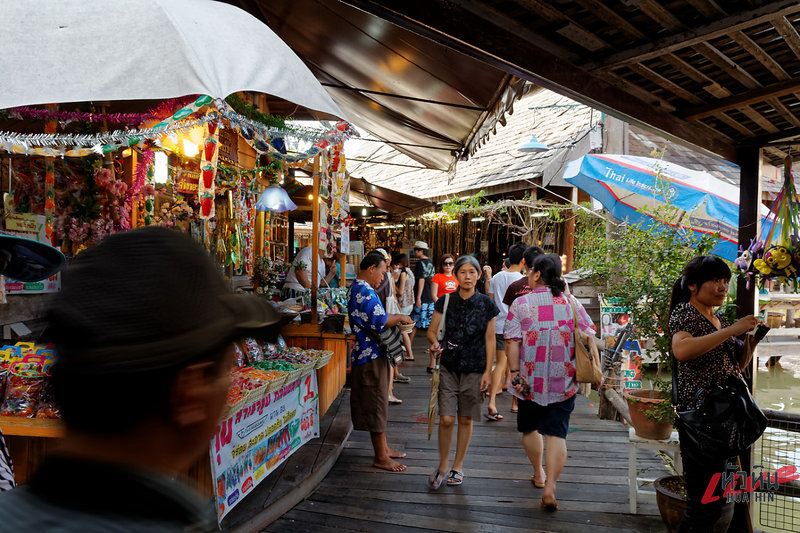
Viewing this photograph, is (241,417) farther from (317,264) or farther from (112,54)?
(112,54)

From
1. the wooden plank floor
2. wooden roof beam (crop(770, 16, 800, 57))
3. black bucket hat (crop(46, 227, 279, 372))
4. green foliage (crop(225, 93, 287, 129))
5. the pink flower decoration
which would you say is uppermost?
green foliage (crop(225, 93, 287, 129))

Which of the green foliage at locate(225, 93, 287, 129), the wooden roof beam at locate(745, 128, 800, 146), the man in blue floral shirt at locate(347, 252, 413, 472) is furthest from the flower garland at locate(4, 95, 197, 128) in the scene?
the wooden roof beam at locate(745, 128, 800, 146)

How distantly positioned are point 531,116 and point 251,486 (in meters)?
12.6

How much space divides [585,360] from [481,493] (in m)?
1.53

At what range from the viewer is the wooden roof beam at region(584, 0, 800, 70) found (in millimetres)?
Answer: 2297

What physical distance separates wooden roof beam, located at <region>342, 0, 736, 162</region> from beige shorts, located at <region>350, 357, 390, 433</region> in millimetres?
3116

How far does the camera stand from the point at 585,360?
14.6 ft

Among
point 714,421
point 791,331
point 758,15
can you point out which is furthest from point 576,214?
point 758,15

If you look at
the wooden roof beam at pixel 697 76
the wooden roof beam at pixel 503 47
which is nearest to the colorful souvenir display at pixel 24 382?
the wooden roof beam at pixel 503 47

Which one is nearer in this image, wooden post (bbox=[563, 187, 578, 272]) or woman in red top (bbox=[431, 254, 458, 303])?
woman in red top (bbox=[431, 254, 458, 303])

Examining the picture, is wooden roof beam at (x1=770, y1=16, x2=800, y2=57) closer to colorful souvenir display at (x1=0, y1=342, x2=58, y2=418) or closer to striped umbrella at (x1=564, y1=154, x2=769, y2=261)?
striped umbrella at (x1=564, y1=154, x2=769, y2=261)

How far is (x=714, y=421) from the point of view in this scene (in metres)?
3.22

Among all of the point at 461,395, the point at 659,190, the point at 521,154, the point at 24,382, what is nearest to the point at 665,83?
the point at 461,395

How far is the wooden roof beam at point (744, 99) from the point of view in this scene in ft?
10.3
